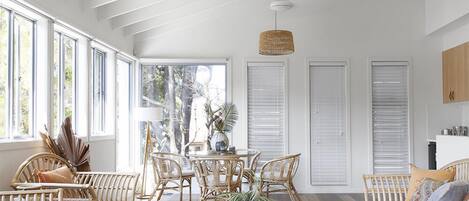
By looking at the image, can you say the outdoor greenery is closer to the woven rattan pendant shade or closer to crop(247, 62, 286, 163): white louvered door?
the woven rattan pendant shade

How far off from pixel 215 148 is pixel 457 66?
11.9ft

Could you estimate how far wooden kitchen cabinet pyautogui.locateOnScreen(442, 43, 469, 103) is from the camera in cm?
658

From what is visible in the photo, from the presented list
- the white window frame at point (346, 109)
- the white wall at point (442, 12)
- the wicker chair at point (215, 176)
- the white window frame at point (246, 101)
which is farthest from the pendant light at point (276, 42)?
the white wall at point (442, 12)

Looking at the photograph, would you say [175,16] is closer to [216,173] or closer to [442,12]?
[216,173]

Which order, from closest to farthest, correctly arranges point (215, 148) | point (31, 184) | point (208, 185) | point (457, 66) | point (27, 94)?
point (31, 184), point (27, 94), point (208, 185), point (215, 148), point (457, 66)

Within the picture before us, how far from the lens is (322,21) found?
7.75 meters

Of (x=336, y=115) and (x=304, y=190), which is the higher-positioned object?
(x=336, y=115)

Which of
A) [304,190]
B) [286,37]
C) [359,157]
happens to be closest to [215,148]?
[286,37]

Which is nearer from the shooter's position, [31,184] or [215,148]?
[31,184]

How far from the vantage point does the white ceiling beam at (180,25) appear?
7457mm

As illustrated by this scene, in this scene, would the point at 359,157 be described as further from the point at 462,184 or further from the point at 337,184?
the point at 462,184

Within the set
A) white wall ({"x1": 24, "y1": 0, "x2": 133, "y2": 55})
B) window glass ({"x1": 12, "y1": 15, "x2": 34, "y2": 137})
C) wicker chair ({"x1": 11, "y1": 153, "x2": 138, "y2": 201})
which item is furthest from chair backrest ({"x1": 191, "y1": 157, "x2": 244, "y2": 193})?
white wall ({"x1": 24, "y1": 0, "x2": 133, "y2": 55})

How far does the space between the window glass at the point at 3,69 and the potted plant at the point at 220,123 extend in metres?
2.67

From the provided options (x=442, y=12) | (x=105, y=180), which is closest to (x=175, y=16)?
(x=105, y=180)
